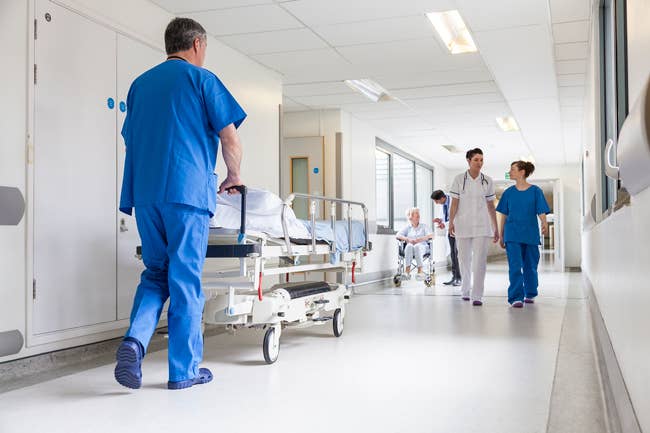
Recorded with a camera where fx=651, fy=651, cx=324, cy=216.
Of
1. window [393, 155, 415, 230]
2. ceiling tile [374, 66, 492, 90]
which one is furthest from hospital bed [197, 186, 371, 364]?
window [393, 155, 415, 230]

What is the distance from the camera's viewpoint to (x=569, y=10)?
5.08 m

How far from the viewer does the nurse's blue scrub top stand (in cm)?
297

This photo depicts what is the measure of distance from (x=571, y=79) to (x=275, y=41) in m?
3.64

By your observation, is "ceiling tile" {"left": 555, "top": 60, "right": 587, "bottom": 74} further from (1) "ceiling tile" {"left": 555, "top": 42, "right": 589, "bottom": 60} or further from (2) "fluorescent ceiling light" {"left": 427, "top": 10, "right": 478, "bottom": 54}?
(2) "fluorescent ceiling light" {"left": 427, "top": 10, "right": 478, "bottom": 54}

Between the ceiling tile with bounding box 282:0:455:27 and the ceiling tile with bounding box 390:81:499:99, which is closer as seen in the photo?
the ceiling tile with bounding box 282:0:455:27

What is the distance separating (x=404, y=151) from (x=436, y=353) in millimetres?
8751

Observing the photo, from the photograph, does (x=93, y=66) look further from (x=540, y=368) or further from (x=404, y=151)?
(x=404, y=151)

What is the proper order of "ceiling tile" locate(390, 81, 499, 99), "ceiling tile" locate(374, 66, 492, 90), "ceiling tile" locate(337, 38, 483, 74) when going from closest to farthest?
"ceiling tile" locate(337, 38, 483, 74), "ceiling tile" locate(374, 66, 492, 90), "ceiling tile" locate(390, 81, 499, 99)

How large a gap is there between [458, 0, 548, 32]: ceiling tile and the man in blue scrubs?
2497mm

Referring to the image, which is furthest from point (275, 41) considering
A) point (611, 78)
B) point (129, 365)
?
point (129, 365)

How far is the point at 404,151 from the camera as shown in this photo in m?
12.3

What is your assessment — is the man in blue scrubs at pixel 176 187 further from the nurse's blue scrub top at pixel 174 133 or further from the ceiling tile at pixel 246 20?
the ceiling tile at pixel 246 20

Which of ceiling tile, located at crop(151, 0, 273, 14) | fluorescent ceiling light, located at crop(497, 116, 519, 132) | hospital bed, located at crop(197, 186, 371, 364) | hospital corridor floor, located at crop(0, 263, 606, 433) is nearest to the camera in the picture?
hospital corridor floor, located at crop(0, 263, 606, 433)

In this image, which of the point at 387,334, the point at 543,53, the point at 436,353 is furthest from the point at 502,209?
the point at 436,353
